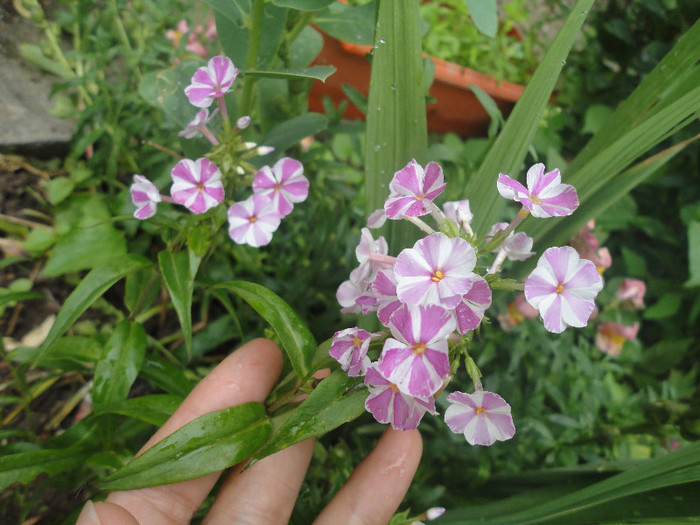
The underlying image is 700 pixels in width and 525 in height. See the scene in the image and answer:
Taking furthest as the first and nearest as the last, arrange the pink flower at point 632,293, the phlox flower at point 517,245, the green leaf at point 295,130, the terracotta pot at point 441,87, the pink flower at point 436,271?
the terracotta pot at point 441,87 < the pink flower at point 632,293 < the green leaf at point 295,130 < the phlox flower at point 517,245 < the pink flower at point 436,271

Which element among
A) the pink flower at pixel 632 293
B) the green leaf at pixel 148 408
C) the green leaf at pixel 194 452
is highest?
the green leaf at pixel 194 452

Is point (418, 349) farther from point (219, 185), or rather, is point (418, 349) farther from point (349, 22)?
point (349, 22)

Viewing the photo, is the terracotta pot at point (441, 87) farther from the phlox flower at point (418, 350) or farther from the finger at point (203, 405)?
the phlox flower at point (418, 350)

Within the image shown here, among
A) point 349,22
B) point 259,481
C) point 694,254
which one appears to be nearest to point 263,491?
point 259,481

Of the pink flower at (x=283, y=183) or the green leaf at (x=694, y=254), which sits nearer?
the pink flower at (x=283, y=183)

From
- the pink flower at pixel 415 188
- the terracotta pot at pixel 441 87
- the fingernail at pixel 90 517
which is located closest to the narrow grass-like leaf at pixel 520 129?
the pink flower at pixel 415 188

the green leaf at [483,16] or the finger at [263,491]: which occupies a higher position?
the green leaf at [483,16]
